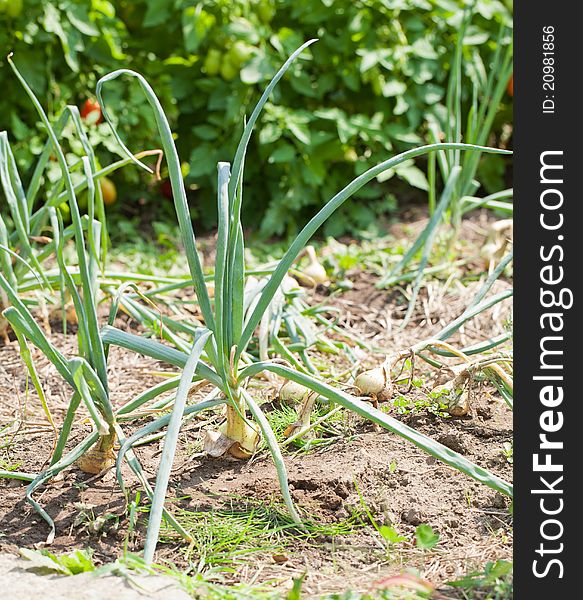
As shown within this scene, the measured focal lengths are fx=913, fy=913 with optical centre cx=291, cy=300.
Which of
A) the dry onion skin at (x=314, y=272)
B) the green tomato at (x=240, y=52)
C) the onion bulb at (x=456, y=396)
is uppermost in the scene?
the green tomato at (x=240, y=52)

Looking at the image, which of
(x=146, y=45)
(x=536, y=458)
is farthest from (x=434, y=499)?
(x=146, y=45)

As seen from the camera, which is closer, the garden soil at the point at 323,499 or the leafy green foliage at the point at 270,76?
the garden soil at the point at 323,499

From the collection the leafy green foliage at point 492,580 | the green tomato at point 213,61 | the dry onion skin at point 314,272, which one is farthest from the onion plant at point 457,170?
the leafy green foliage at point 492,580

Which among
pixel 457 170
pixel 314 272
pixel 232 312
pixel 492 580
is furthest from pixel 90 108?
pixel 492 580

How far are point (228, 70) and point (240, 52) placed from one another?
114 millimetres

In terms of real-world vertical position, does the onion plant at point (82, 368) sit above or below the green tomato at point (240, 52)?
below

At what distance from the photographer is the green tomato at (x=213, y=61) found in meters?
3.56

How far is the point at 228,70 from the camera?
3539 millimetres

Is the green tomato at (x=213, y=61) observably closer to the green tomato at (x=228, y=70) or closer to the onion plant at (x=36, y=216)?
the green tomato at (x=228, y=70)

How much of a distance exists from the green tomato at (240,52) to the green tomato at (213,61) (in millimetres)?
89

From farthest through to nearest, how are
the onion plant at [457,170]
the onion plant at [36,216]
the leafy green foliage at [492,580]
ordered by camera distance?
the onion plant at [457,170] < the onion plant at [36,216] < the leafy green foliage at [492,580]

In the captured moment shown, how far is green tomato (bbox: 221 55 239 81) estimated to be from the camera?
3529mm

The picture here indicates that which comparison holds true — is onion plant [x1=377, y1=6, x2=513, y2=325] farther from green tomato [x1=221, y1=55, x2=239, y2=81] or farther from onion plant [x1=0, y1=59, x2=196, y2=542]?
onion plant [x1=0, y1=59, x2=196, y2=542]

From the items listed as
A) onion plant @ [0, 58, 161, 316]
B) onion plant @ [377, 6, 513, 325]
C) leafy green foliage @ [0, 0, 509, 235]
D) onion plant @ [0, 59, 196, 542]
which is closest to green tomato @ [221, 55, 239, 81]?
leafy green foliage @ [0, 0, 509, 235]
